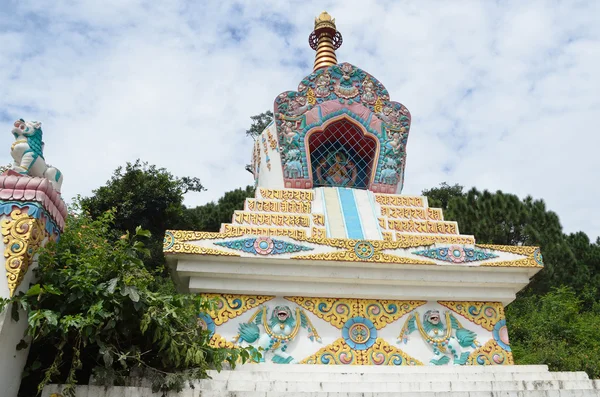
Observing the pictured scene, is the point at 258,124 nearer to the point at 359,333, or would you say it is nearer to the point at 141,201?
the point at 141,201

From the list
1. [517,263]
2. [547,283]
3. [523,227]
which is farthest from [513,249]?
[523,227]

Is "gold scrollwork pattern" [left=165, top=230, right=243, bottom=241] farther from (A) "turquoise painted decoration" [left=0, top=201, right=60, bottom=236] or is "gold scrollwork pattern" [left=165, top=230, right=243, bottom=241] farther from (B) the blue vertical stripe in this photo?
(B) the blue vertical stripe

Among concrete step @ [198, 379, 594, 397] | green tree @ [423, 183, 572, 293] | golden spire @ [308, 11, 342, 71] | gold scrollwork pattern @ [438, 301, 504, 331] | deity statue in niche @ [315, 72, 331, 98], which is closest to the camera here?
concrete step @ [198, 379, 594, 397]

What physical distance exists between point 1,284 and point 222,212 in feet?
61.3

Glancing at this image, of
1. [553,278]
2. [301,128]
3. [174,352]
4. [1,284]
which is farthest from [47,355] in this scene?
[553,278]

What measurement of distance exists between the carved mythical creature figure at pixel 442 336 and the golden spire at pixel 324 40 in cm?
637

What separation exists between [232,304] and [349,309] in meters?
1.42

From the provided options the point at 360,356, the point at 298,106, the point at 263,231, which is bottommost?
the point at 360,356

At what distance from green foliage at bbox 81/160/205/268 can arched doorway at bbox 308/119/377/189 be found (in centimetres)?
1195

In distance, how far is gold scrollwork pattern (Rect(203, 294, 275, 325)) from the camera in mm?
6246

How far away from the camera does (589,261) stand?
58.0ft

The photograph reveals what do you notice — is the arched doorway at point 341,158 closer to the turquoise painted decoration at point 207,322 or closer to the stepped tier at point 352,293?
the stepped tier at point 352,293

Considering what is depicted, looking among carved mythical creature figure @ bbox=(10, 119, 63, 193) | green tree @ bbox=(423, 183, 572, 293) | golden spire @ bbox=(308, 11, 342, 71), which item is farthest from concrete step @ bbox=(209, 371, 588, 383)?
green tree @ bbox=(423, 183, 572, 293)

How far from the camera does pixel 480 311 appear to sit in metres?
6.77
